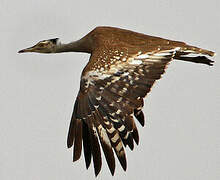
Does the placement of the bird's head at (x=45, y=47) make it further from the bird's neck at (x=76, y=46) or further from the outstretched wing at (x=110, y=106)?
the outstretched wing at (x=110, y=106)

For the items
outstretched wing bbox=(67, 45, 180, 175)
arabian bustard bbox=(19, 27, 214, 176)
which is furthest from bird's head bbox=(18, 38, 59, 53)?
outstretched wing bbox=(67, 45, 180, 175)

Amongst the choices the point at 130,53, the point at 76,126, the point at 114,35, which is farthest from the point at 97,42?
the point at 76,126

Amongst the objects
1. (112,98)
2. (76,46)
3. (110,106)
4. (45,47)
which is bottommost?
(110,106)

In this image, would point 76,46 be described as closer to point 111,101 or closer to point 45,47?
point 45,47

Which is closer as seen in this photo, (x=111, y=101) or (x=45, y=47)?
(x=111, y=101)

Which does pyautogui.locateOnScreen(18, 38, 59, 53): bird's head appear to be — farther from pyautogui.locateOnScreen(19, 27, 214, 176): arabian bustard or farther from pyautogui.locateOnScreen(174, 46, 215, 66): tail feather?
pyautogui.locateOnScreen(19, 27, 214, 176): arabian bustard

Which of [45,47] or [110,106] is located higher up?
[45,47]

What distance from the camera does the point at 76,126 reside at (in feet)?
51.3

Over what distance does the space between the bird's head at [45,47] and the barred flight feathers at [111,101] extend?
4155mm

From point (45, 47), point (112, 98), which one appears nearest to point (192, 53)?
point (112, 98)

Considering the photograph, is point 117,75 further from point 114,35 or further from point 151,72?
point 114,35

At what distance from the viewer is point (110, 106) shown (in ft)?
50.3

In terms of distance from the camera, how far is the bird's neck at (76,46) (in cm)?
1900

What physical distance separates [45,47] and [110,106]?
589 cm
